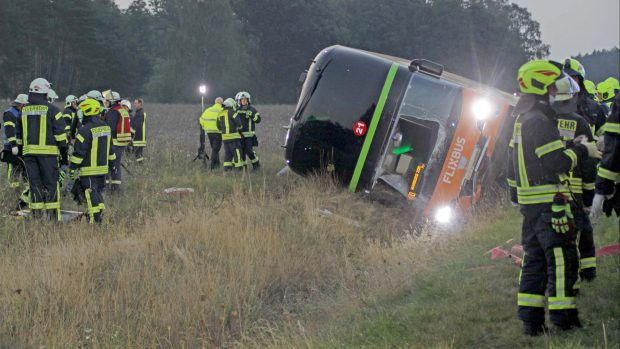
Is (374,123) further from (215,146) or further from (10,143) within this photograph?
(215,146)

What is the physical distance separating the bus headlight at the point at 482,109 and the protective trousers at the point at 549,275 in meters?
4.26

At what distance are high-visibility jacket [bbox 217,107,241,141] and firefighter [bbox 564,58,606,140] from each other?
785cm

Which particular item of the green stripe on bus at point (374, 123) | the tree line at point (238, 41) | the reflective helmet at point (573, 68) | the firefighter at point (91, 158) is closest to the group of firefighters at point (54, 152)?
the firefighter at point (91, 158)

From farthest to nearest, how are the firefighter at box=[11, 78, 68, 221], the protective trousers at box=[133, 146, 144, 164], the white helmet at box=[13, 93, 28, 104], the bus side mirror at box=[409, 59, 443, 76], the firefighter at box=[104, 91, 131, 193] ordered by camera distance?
the protective trousers at box=[133, 146, 144, 164] → the firefighter at box=[104, 91, 131, 193] → the white helmet at box=[13, 93, 28, 104] → the firefighter at box=[11, 78, 68, 221] → the bus side mirror at box=[409, 59, 443, 76]

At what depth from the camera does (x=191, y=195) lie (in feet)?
35.7

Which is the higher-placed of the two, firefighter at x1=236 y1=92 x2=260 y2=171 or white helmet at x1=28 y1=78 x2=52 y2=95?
white helmet at x1=28 y1=78 x2=52 y2=95

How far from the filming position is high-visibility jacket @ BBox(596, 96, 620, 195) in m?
4.24

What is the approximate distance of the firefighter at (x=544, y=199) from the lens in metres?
4.30

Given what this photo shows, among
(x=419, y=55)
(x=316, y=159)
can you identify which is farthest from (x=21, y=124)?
(x=419, y=55)

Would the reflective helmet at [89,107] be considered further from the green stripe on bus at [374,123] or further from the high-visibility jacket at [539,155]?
the high-visibility jacket at [539,155]

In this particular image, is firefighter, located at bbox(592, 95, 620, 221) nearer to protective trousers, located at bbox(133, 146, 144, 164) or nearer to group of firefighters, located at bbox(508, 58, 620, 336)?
group of firefighters, located at bbox(508, 58, 620, 336)

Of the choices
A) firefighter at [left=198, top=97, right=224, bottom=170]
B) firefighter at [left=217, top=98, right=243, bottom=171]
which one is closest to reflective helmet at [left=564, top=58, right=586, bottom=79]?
firefighter at [left=217, top=98, right=243, bottom=171]

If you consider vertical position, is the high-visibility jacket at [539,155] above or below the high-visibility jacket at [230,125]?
above

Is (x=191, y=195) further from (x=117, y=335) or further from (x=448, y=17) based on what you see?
(x=448, y=17)
